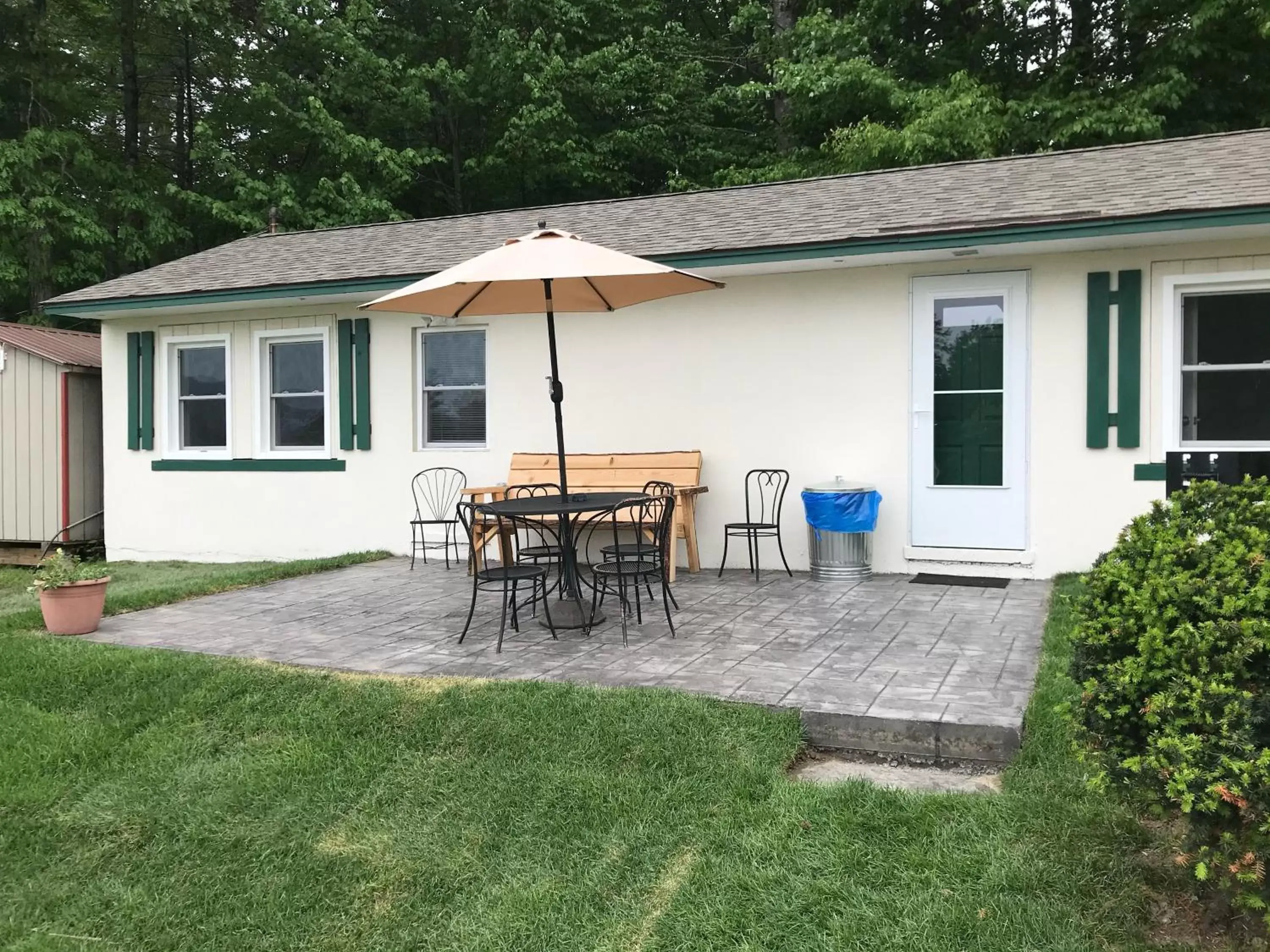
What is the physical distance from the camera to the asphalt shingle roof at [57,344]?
9.66 meters

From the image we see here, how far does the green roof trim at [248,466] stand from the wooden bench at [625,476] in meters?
1.67

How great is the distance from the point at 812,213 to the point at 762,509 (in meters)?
2.52

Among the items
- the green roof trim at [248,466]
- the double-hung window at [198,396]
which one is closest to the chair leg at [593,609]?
the green roof trim at [248,466]

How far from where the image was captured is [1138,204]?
612cm

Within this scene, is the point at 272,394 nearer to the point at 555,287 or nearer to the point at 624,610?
the point at 555,287

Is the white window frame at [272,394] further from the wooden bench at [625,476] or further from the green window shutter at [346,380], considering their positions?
the wooden bench at [625,476]

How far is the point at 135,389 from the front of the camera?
31.1 ft

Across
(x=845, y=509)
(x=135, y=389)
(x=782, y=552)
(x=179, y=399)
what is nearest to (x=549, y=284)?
(x=845, y=509)

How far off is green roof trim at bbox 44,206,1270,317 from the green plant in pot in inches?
140

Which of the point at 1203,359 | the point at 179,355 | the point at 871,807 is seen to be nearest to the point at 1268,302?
the point at 1203,359

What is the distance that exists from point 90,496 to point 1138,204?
396 inches

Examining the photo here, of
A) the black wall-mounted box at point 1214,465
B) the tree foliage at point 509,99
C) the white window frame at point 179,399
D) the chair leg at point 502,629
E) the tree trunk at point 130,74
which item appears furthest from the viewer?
the tree trunk at point 130,74

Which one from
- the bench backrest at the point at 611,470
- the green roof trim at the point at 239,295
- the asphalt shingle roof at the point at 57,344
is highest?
the green roof trim at the point at 239,295

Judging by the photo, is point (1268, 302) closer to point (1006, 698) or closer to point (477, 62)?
point (1006, 698)
